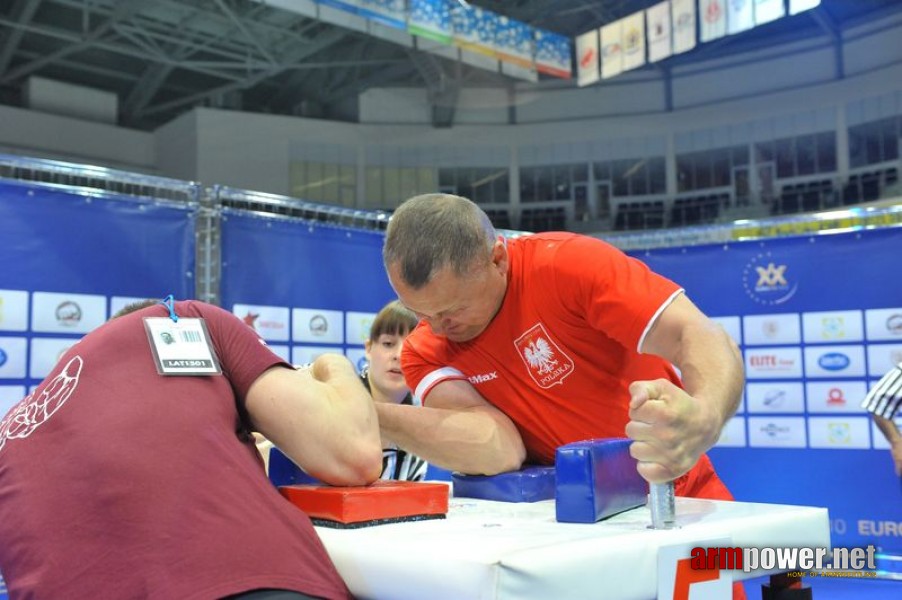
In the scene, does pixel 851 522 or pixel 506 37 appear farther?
pixel 506 37

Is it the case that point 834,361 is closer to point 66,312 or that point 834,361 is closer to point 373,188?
point 66,312

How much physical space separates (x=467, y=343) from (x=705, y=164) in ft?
49.9

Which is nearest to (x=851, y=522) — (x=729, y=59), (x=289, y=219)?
(x=289, y=219)

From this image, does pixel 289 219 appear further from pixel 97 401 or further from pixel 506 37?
pixel 506 37

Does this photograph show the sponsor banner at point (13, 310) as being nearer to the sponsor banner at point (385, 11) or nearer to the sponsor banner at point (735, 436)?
the sponsor banner at point (735, 436)

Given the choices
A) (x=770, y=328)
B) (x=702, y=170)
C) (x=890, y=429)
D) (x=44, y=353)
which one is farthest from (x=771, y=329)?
(x=702, y=170)

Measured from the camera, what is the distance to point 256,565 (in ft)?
2.80

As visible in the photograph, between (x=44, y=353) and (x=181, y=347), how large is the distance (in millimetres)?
2586

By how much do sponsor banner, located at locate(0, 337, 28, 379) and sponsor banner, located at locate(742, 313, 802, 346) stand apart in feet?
13.2

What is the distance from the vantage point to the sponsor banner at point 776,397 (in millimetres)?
4840

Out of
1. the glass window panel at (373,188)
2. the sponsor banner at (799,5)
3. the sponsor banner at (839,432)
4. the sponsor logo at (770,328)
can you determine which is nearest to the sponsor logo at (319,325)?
the sponsor logo at (770,328)

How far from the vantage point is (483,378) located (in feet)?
Result: 5.12

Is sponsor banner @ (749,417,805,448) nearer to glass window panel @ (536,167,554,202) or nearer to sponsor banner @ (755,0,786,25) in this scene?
sponsor banner @ (755,0,786,25)

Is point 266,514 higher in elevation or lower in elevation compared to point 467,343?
lower
